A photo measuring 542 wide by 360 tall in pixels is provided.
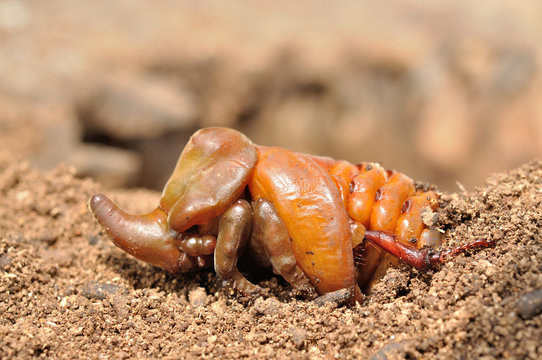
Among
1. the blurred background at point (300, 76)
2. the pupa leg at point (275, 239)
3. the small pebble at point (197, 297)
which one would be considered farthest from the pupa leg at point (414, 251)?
the blurred background at point (300, 76)

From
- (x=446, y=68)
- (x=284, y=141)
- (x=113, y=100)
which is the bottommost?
(x=284, y=141)

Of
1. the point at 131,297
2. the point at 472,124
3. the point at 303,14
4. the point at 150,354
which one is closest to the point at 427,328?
the point at 150,354

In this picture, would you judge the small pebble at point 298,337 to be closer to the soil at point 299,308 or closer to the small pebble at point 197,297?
the soil at point 299,308

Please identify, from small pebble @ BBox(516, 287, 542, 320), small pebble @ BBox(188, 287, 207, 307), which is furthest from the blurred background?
small pebble @ BBox(516, 287, 542, 320)

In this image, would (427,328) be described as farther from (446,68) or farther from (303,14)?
(303,14)

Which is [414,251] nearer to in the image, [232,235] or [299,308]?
[299,308]

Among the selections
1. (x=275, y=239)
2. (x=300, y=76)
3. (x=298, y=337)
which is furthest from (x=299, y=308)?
(x=300, y=76)

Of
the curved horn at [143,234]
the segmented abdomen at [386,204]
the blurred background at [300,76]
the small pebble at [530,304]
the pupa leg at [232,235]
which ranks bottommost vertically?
the blurred background at [300,76]
